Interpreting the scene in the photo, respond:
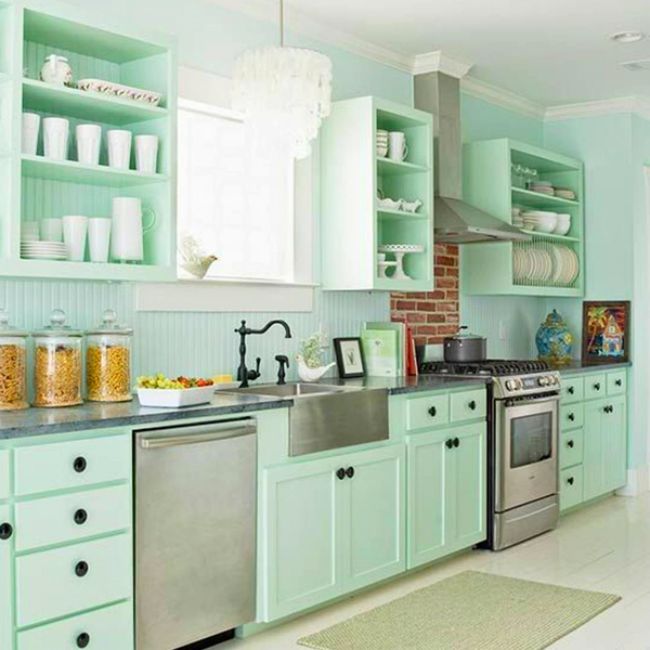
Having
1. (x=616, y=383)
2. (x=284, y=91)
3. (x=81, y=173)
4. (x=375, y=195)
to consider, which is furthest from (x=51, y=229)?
(x=616, y=383)

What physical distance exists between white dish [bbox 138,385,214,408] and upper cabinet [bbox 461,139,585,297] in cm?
292

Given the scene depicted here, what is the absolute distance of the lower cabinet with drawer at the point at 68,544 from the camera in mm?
2656

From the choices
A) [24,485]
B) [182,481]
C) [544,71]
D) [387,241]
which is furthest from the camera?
[544,71]

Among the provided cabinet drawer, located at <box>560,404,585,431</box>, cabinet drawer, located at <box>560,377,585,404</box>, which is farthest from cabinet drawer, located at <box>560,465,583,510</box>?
cabinet drawer, located at <box>560,377,585,404</box>

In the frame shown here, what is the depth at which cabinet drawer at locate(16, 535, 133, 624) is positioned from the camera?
2.69 metres

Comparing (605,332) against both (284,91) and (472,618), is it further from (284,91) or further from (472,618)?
(284,91)

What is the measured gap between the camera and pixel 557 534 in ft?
17.0

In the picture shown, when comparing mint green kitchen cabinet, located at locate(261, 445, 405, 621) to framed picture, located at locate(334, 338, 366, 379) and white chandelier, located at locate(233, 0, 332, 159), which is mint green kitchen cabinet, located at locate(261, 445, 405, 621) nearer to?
framed picture, located at locate(334, 338, 366, 379)

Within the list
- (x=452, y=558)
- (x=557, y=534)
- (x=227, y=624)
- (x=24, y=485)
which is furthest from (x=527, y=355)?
(x=24, y=485)

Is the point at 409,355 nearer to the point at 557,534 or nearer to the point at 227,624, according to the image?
the point at 557,534

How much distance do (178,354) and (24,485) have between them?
1347mm

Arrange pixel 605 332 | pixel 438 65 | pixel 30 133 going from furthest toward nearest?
pixel 605 332 < pixel 438 65 < pixel 30 133

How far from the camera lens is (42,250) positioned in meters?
3.15

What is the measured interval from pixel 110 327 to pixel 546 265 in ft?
11.6
